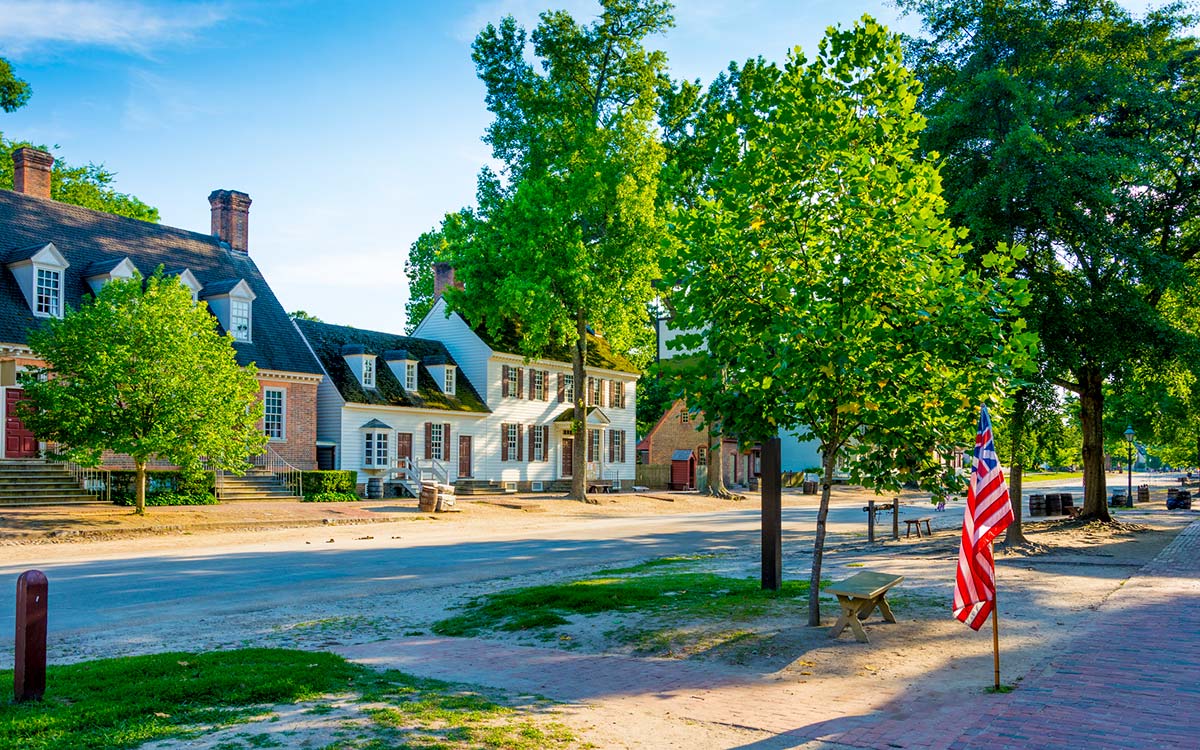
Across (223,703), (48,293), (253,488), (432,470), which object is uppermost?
(48,293)

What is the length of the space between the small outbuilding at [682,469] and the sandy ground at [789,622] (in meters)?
32.7

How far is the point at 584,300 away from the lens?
38.2 m

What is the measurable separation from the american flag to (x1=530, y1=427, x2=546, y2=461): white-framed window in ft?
132

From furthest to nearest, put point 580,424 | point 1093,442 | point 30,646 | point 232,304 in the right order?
point 580,424 → point 232,304 → point 1093,442 → point 30,646

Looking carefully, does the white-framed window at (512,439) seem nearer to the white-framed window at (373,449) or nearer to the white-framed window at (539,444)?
the white-framed window at (539,444)

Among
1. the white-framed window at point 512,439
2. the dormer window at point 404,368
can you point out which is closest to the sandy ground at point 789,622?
the dormer window at point 404,368

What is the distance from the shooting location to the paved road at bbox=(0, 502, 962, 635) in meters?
12.6

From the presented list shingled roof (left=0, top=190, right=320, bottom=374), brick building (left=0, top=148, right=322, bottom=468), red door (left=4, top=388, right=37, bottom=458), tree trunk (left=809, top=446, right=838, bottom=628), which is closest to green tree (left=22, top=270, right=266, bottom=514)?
red door (left=4, top=388, right=37, bottom=458)

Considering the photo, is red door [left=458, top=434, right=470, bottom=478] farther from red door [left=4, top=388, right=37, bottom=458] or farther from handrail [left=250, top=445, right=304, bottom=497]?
red door [left=4, top=388, right=37, bottom=458]

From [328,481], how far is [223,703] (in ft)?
94.4

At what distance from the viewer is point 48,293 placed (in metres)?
30.6

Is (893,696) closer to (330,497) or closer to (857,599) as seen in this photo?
(857,599)

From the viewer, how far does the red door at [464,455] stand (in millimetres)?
44219

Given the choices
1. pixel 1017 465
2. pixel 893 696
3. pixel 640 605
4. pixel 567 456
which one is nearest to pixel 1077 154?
pixel 1017 465
